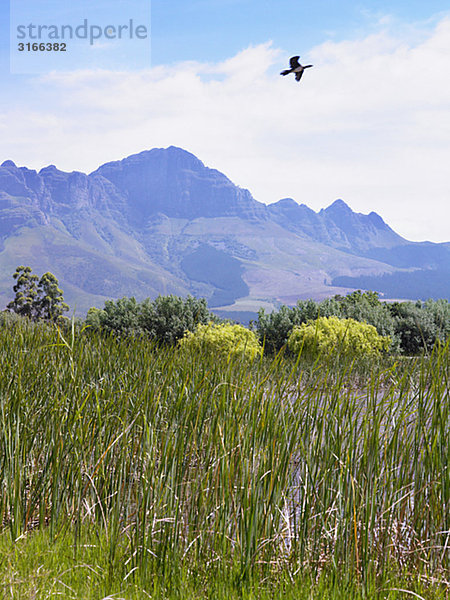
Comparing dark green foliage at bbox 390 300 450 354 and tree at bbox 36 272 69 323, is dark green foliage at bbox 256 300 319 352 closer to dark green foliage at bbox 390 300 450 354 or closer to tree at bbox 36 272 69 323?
dark green foliage at bbox 390 300 450 354

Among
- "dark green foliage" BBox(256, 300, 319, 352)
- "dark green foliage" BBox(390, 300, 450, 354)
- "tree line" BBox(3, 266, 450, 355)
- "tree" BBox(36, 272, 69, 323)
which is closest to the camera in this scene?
"dark green foliage" BBox(256, 300, 319, 352)

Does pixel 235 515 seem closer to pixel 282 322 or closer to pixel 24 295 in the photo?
pixel 282 322

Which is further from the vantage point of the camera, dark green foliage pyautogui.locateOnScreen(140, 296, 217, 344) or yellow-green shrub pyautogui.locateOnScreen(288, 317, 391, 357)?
dark green foliage pyautogui.locateOnScreen(140, 296, 217, 344)

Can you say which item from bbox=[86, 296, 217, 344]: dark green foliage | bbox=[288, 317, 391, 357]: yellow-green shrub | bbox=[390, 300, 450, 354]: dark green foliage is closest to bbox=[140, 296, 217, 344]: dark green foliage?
bbox=[86, 296, 217, 344]: dark green foliage

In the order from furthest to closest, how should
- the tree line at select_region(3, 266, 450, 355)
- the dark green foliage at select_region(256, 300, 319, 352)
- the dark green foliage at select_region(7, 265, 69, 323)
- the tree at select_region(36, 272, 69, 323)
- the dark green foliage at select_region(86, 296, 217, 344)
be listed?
the tree at select_region(36, 272, 69, 323)
the dark green foliage at select_region(7, 265, 69, 323)
the dark green foliage at select_region(86, 296, 217, 344)
the tree line at select_region(3, 266, 450, 355)
the dark green foliage at select_region(256, 300, 319, 352)

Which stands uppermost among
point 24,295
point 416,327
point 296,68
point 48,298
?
point 296,68

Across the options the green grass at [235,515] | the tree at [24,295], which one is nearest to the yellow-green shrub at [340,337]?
the green grass at [235,515]

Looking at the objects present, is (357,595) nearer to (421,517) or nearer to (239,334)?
(421,517)

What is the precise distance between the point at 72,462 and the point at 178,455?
554 millimetres

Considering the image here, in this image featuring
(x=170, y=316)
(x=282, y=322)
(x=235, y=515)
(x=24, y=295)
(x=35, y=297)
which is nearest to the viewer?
(x=235, y=515)

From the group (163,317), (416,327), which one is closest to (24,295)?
(163,317)

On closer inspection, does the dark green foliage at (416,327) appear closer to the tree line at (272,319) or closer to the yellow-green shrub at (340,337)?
the tree line at (272,319)

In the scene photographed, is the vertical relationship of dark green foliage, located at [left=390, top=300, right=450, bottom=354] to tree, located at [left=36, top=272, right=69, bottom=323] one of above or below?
below

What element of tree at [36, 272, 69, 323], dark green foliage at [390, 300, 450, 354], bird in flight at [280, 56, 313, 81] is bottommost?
dark green foliage at [390, 300, 450, 354]
